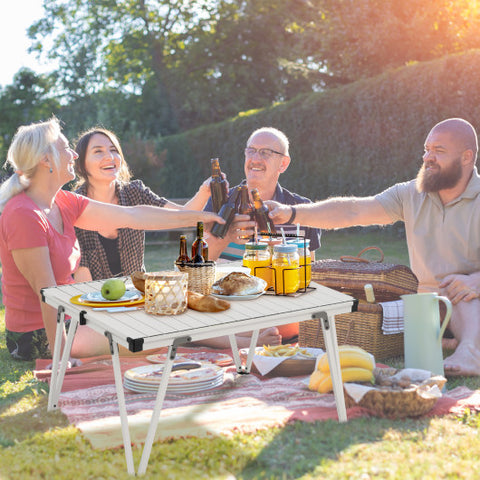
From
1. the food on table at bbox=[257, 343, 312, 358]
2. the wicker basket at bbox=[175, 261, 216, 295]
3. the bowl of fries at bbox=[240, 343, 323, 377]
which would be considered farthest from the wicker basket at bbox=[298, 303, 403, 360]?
the wicker basket at bbox=[175, 261, 216, 295]

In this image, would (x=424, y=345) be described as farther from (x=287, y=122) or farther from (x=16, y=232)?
(x=287, y=122)

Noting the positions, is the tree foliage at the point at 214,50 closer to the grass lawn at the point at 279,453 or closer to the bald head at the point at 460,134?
the bald head at the point at 460,134

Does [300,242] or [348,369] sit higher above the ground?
[300,242]

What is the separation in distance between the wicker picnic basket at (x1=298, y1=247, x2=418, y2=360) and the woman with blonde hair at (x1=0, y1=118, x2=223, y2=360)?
1.09 metres

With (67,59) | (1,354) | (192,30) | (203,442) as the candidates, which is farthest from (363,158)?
(67,59)

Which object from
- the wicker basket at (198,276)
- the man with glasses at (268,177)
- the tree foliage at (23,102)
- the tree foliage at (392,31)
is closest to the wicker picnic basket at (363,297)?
the man with glasses at (268,177)

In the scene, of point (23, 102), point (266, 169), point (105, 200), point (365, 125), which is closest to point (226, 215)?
point (266, 169)

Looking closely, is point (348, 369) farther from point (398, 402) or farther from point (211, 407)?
point (211, 407)

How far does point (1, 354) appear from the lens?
4.74 meters

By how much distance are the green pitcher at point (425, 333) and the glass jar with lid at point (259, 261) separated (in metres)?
1.03

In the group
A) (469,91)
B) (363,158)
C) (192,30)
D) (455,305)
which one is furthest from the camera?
(192,30)

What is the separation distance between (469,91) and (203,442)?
9396 mm

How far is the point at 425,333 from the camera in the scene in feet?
12.1

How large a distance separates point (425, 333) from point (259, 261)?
3.82 ft
